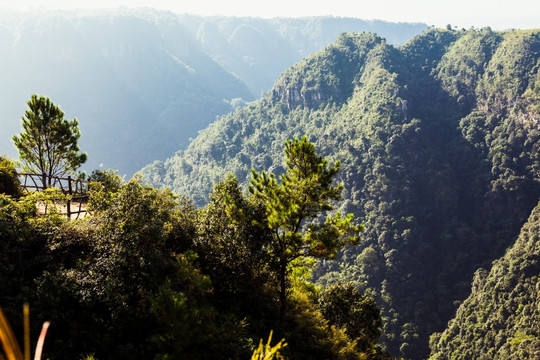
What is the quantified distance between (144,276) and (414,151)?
110191mm

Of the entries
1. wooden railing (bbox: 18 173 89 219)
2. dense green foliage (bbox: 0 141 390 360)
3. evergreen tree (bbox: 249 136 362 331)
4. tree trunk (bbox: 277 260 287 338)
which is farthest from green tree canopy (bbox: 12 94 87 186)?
tree trunk (bbox: 277 260 287 338)

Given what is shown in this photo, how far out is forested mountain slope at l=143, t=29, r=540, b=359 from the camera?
82.7 meters

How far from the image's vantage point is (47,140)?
1855 cm

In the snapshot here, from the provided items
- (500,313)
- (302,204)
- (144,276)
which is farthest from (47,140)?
(500,313)

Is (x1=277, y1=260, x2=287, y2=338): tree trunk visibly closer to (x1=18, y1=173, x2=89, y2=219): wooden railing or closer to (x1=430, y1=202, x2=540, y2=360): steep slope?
(x1=18, y1=173, x2=89, y2=219): wooden railing

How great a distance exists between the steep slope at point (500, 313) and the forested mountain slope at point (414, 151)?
643cm

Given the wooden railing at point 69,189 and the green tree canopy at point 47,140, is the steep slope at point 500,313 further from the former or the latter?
the green tree canopy at point 47,140

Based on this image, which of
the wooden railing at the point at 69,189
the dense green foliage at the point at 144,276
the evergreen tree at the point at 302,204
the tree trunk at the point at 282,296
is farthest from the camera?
the wooden railing at the point at 69,189

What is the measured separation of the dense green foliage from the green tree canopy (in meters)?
8.02

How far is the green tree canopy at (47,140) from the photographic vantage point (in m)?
17.7

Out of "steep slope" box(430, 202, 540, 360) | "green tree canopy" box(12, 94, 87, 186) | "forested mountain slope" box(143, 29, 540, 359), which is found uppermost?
"forested mountain slope" box(143, 29, 540, 359)

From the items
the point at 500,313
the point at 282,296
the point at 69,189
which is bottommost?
the point at 500,313

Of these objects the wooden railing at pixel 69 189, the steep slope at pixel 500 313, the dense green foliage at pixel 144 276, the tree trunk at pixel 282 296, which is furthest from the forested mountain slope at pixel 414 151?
the dense green foliage at pixel 144 276

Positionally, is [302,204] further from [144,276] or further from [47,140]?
[47,140]
